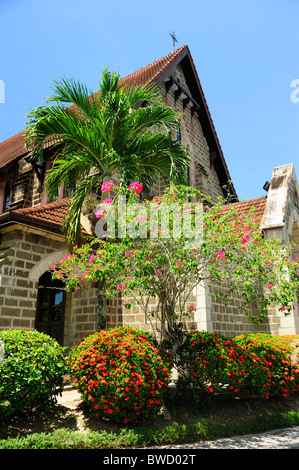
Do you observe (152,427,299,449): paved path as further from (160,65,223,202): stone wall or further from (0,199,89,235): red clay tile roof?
(160,65,223,202): stone wall

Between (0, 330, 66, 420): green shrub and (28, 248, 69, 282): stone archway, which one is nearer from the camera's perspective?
(0, 330, 66, 420): green shrub

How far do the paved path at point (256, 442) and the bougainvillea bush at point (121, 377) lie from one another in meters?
0.82

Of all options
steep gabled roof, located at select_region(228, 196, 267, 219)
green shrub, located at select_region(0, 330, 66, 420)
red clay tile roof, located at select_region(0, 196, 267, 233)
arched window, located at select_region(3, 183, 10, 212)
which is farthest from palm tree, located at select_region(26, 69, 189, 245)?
arched window, located at select_region(3, 183, 10, 212)

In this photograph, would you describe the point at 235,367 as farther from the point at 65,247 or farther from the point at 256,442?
the point at 65,247

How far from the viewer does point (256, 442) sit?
5832mm

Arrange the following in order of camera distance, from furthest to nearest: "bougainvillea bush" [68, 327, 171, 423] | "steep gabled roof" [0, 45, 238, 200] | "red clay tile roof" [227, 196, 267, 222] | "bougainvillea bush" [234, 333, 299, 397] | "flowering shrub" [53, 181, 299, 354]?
"steep gabled roof" [0, 45, 238, 200] → "red clay tile roof" [227, 196, 267, 222] → "bougainvillea bush" [234, 333, 299, 397] → "flowering shrub" [53, 181, 299, 354] → "bougainvillea bush" [68, 327, 171, 423]

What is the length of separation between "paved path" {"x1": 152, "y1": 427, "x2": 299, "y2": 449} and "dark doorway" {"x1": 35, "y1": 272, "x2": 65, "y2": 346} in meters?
7.00

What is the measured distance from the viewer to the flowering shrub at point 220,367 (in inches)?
274

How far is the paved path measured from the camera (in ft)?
18.1

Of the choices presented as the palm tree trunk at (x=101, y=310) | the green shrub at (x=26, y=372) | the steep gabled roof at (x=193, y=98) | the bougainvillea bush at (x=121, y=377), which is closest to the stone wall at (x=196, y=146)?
the steep gabled roof at (x=193, y=98)

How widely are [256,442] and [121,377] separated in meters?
2.40

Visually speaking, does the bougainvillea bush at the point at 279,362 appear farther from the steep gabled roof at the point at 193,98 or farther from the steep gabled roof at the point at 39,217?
the steep gabled roof at the point at 193,98

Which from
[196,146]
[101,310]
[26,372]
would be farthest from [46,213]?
[196,146]
